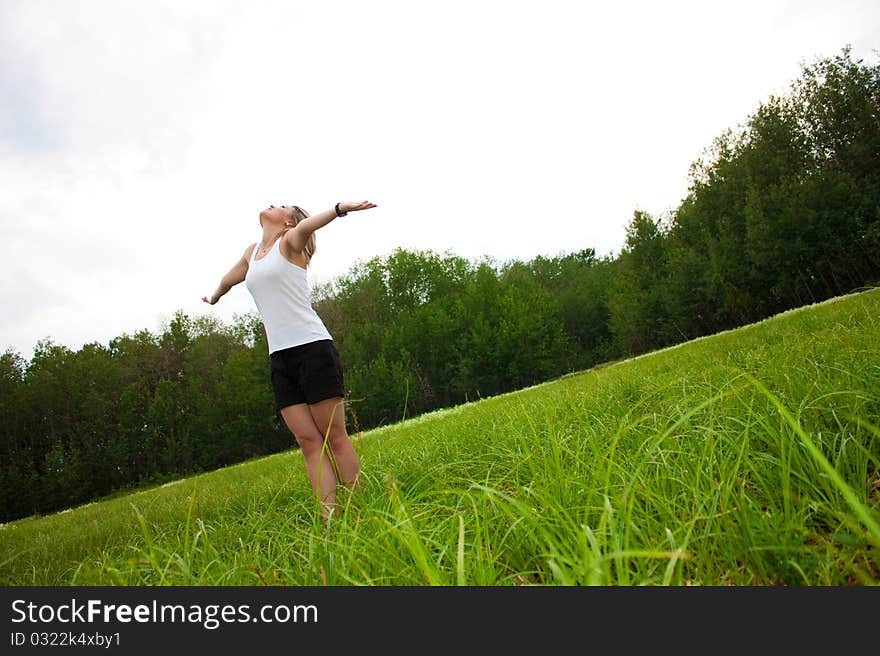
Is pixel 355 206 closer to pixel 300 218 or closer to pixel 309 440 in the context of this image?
pixel 300 218

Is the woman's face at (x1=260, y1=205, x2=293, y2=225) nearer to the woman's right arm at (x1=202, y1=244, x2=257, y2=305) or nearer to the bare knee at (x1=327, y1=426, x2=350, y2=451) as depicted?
the woman's right arm at (x1=202, y1=244, x2=257, y2=305)

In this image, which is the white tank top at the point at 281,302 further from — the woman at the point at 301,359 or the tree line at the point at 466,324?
the tree line at the point at 466,324

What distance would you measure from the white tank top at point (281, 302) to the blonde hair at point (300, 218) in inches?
11.7

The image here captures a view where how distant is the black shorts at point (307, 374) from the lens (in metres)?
3.71

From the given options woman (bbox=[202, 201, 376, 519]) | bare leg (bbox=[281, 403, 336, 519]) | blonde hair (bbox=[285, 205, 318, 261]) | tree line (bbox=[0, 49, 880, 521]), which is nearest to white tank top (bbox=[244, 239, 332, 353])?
woman (bbox=[202, 201, 376, 519])

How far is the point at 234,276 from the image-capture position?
472cm

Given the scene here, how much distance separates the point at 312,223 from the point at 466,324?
50915 mm

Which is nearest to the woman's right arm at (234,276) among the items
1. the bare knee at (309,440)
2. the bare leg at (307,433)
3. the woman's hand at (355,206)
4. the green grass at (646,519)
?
the woman's hand at (355,206)

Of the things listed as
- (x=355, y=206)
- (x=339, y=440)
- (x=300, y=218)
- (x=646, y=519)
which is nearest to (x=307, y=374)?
(x=339, y=440)

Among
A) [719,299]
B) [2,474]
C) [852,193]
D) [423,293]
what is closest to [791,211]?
[852,193]


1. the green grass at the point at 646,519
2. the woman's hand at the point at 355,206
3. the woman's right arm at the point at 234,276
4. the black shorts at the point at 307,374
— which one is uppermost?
the woman's right arm at the point at 234,276
